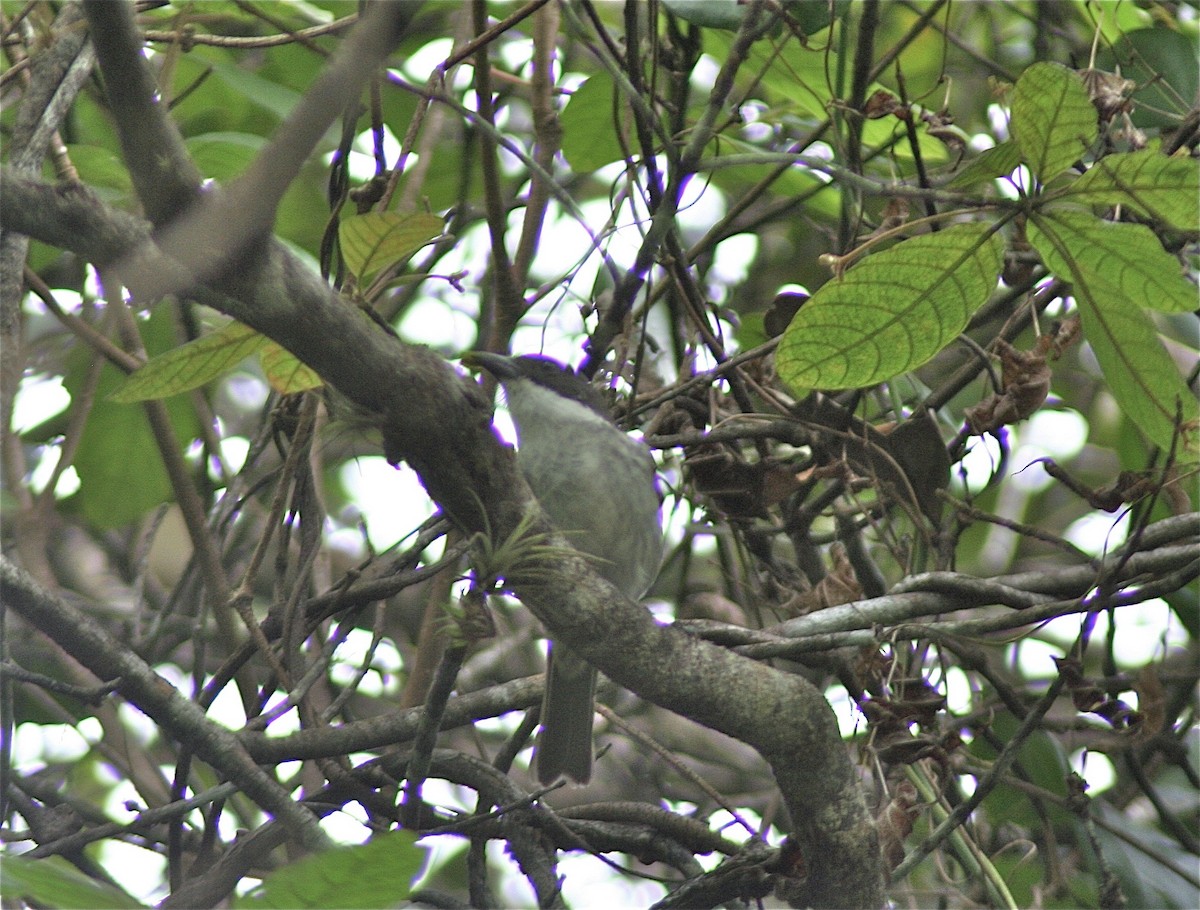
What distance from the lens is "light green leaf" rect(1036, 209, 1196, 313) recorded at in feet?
6.77

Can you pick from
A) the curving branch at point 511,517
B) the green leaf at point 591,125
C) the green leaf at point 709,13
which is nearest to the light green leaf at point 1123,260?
the green leaf at point 709,13

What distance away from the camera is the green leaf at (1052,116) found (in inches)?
74.3

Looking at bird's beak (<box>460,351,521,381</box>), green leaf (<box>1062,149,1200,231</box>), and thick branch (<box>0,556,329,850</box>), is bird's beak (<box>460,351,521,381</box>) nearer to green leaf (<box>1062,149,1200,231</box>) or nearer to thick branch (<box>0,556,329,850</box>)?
thick branch (<box>0,556,329,850</box>)

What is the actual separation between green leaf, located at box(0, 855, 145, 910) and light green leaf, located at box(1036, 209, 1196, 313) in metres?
1.71

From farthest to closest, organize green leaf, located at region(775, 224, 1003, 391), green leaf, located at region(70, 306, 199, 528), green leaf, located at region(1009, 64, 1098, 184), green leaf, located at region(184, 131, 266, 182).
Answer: green leaf, located at region(70, 306, 199, 528) → green leaf, located at region(184, 131, 266, 182) → green leaf, located at region(775, 224, 1003, 391) → green leaf, located at region(1009, 64, 1098, 184)

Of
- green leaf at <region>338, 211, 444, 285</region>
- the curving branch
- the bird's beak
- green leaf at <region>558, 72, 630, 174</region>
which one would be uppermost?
green leaf at <region>558, 72, 630, 174</region>

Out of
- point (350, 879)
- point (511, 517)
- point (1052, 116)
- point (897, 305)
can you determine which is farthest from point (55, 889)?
point (1052, 116)

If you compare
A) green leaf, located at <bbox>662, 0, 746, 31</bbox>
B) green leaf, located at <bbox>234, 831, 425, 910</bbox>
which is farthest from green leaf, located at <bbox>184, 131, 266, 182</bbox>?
green leaf, located at <bbox>234, 831, 425, 910</bbox>

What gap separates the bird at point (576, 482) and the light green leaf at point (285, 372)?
794 mm

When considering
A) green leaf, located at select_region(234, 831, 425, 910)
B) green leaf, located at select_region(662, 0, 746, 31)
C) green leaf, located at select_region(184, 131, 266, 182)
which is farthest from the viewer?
green leaf, located at select_region(184, 131, 266, 182)

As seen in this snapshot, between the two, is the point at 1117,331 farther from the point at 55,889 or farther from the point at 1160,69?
the point at 55,889

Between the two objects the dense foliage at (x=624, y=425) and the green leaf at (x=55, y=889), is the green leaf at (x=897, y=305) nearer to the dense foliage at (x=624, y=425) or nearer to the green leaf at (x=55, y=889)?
the dense foliage at (x=624, y=425)

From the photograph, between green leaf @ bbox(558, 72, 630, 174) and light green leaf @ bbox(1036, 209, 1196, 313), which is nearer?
light green leaf @ bbox(1036, 209, 1196, 313)

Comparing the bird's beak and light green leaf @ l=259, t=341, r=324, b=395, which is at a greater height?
the bird's beak
